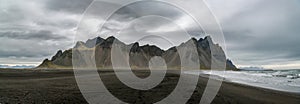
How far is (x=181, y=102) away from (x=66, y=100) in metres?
5.51

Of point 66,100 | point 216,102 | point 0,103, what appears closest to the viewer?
point 0,103

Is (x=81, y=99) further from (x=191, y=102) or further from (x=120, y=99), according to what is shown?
(x=191, y=102)

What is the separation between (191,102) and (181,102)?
52 centimetres

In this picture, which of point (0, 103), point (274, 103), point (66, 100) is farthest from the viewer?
point (274, 103)

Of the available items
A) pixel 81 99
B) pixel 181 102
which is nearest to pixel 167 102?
pixel 181 102

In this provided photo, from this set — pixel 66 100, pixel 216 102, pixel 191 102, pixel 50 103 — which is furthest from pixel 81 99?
pixel 216 102

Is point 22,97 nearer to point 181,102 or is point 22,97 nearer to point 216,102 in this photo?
point 181,102

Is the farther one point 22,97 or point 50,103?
point 22,97

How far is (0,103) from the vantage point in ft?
32.9

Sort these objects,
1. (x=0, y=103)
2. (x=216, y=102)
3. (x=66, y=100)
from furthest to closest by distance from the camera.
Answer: (x=216, y=102) → (x=66, y=100) → (x=0, y=103)

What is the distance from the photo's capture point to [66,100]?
1102 cm

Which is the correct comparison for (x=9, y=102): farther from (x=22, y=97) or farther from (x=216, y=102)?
(x=216, y=102)

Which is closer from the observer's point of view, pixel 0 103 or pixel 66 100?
pixel 0 103

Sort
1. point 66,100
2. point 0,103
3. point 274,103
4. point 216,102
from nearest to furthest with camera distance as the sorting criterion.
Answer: point 0,103
point 66,100
point 216,102
point 274,103
